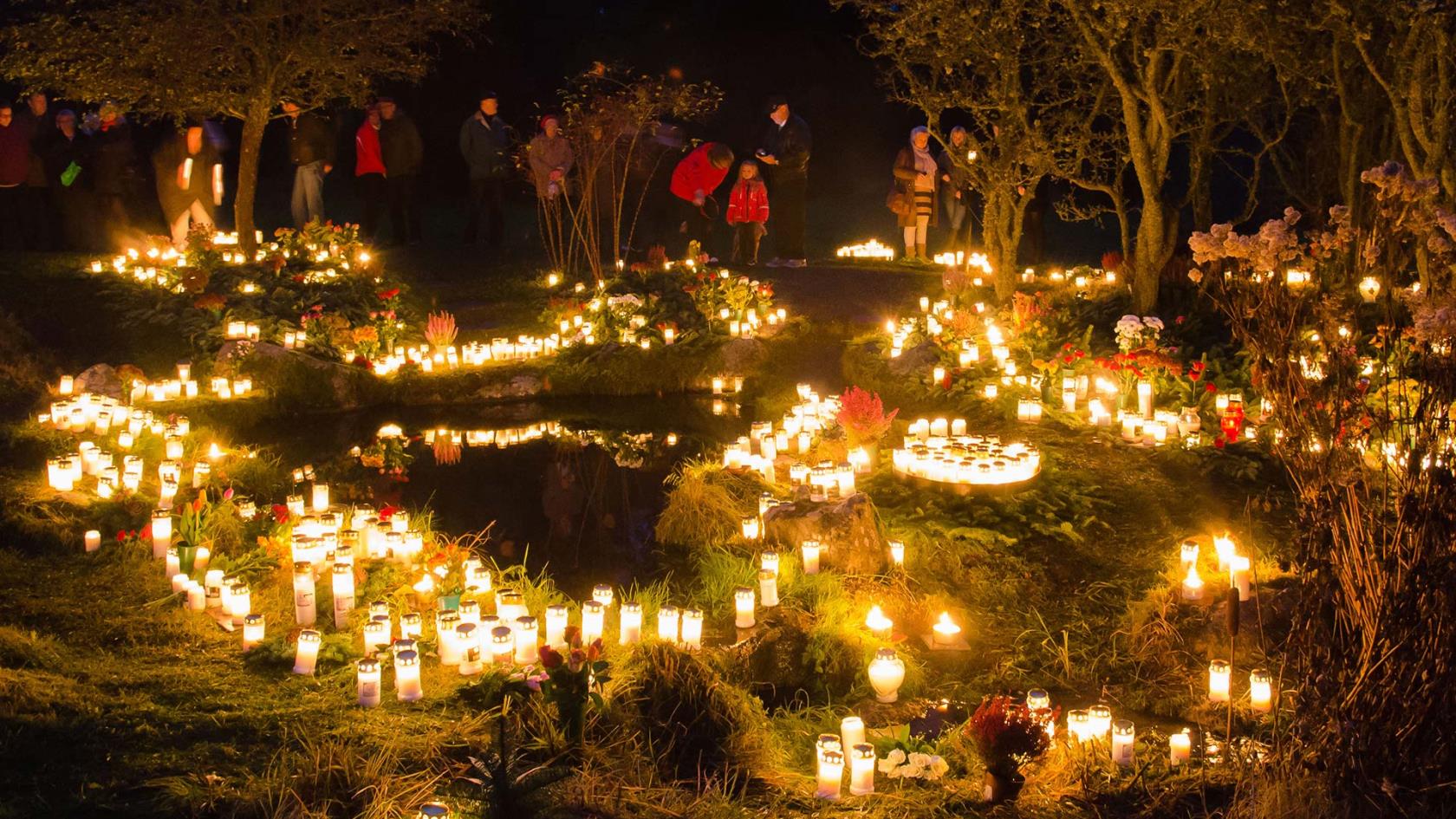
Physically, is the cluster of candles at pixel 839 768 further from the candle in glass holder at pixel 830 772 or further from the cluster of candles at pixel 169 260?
the cluster of candles at pixel 169 260

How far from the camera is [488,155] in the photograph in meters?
18.2

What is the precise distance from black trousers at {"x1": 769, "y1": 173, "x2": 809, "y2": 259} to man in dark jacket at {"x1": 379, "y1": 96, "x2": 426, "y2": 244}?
4.95m

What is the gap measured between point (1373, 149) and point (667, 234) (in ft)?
30.0

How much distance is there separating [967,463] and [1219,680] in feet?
10.2

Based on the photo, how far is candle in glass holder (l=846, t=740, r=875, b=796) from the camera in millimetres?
4930

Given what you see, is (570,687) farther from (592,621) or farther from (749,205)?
(749,205)

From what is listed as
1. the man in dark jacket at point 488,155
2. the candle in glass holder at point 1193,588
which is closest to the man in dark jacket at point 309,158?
the man in dark jacket at point 488,155

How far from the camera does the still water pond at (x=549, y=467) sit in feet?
27.6

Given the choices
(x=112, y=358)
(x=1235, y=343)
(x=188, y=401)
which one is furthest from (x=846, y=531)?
(x=112, y=358)

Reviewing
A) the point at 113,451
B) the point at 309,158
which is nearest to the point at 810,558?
the point at 113,451

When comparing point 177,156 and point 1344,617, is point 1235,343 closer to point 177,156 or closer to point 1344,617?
point 1344,617

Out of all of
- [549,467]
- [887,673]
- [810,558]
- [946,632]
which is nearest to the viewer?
[887,673]

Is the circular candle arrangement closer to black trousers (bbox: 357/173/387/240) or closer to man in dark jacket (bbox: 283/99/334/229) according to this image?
man in dark jacket (bbox: 283/99/334/229)

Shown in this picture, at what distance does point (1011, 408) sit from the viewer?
35.6 ft
